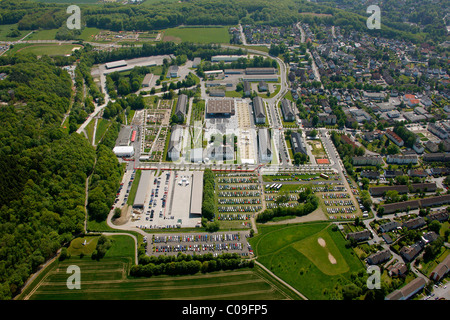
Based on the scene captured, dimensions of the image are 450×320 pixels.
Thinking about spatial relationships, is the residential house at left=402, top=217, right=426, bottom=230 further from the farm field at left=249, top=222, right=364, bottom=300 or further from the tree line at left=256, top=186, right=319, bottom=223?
the tree line at left=256, top=186, right=319, bottom=223

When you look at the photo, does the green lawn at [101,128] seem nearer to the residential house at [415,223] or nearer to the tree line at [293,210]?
the tree line at [293,210]

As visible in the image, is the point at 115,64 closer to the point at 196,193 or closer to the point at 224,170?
the point at 224,170

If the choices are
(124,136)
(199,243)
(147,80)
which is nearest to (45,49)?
(147,80)

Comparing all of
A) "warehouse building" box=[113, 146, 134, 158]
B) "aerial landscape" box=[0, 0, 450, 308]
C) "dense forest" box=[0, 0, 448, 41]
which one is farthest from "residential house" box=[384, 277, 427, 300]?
"dense forest" box=[0, 0, 448, 41]

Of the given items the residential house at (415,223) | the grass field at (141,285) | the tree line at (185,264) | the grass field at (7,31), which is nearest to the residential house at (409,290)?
the residential house at (415,223)

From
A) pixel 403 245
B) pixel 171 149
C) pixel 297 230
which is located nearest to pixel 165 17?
pixel 171 149

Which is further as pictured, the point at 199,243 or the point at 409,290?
the point at 199,243

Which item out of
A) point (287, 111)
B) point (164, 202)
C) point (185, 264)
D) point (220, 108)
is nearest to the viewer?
point (185, 264)
